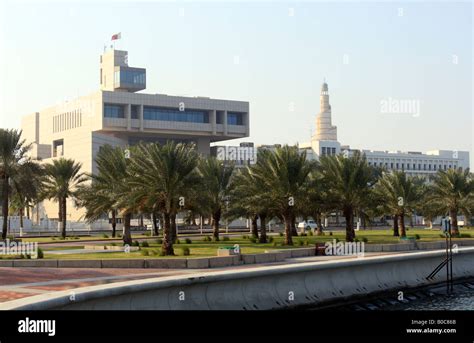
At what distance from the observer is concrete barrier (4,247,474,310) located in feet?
62.0

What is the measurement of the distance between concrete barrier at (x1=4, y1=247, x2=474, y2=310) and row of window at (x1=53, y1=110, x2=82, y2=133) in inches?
3530

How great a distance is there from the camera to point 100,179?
1927 inches

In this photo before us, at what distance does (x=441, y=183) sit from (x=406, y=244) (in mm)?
15599

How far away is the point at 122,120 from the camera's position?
366 feet

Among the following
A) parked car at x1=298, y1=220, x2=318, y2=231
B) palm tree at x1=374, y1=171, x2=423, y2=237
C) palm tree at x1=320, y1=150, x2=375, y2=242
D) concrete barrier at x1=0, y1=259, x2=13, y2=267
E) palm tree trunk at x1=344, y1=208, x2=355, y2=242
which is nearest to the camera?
concrete barrier at x1=0, y1=259, x2=13, y2=267

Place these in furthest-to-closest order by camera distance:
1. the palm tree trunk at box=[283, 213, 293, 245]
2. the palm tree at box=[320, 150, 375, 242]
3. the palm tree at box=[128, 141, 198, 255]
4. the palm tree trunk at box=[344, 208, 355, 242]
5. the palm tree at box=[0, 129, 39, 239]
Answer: the palm tree at box=[0, 129, 39, 239] < the palm tree trunk at box=[344, 208, 355, 242] < the palm tree at box=[320, 150, 375, 242] < the palm tree trunk at box=[283, 213, 293, 245] < the palm tree at box=[128, 141, 198, 255]

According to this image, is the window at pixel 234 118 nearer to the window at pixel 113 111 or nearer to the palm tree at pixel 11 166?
the window at pixel 113 111

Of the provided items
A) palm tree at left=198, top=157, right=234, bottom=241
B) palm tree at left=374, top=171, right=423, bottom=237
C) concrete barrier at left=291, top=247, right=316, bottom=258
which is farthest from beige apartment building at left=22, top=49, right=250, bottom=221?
concrete barrier at left=291, top=247, right=316, bottom=258

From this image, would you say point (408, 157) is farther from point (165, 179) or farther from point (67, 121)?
point (165, 179)

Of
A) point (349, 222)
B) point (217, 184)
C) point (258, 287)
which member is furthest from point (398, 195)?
point (258, 287)

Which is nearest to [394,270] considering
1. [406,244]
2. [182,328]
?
[406,244]

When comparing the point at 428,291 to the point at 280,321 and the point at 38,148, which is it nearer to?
the point at 280,321

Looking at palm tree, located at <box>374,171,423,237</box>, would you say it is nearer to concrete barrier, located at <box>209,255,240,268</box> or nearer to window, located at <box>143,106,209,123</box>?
concrete barrier, located at <box>209,255,240,268</box>

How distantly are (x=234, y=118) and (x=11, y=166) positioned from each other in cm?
7461
